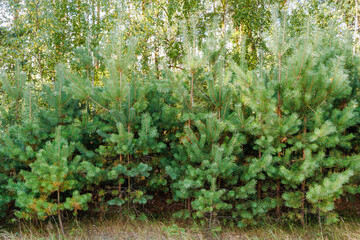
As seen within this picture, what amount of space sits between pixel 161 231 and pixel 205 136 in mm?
1364

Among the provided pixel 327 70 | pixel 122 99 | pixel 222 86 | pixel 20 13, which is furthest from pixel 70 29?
pixel 327 70

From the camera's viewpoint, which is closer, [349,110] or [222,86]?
[349,110]

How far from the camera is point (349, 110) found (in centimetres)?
271

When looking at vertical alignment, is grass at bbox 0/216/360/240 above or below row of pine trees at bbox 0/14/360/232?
below

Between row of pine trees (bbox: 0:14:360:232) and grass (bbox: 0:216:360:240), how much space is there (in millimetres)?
177

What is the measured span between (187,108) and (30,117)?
1909 mm

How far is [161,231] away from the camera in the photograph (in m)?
3.15

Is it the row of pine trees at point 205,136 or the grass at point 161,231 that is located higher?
the row of pine trees at point 205,136

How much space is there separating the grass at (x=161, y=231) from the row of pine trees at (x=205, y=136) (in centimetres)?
18

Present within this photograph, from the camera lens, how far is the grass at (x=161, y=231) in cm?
299

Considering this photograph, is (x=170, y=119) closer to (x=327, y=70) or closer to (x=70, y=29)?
(x=327, y=70)

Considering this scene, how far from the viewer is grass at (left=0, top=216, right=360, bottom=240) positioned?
2.99 metres

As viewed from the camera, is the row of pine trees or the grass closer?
the row of pine trees

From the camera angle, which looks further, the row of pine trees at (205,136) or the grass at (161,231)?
the grass at (161,231)
